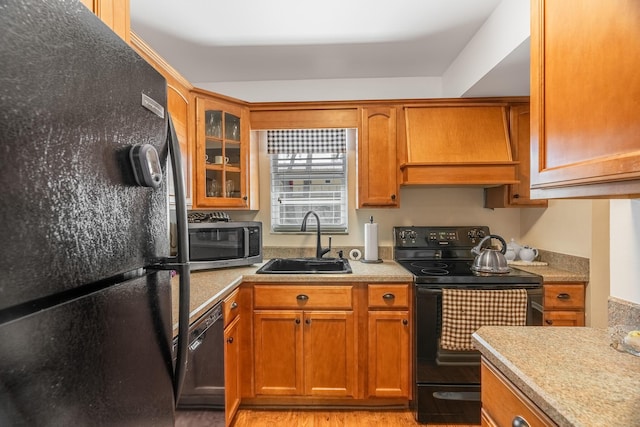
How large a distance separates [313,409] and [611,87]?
229 cm

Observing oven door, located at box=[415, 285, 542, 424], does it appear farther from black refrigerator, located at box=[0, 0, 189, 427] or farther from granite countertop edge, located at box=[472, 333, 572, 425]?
black refrigerator, located at box=[0, 0, 189, 427]

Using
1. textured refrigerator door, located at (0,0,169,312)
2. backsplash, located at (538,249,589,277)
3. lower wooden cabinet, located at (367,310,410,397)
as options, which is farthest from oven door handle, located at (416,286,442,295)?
textured refrigerator door, located at (0,0,169,312)

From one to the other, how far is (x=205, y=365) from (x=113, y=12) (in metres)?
1.31

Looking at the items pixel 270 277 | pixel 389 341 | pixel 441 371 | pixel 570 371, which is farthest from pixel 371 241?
pixel 570 371

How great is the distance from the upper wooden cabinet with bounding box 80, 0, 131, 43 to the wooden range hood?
6.44ft

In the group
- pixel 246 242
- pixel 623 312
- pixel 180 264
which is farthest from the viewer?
pixel 246 242

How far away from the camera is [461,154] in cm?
248

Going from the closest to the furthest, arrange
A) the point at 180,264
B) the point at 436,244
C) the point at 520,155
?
the point at 180,264 < the point at 520,155 < the point at 436,244

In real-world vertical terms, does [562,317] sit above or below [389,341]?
above

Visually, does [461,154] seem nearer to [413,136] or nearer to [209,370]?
[413,136]

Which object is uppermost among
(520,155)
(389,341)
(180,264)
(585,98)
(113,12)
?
(113,12)

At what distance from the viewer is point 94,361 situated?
0.47m

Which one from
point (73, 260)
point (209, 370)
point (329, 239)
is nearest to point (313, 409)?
point (209, 370)

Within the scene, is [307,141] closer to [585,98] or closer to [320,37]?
[320,37]
